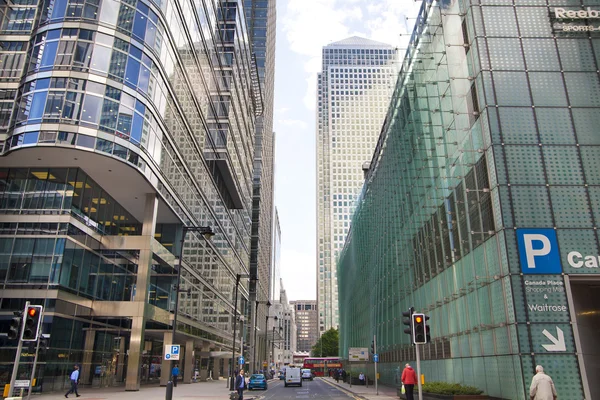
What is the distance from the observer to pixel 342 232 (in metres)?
199

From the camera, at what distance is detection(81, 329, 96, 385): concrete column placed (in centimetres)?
3562

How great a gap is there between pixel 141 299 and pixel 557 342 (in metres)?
27.2

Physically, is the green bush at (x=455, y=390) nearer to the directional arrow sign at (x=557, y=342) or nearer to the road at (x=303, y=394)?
the directional arrow sign at (x=557, y=342)

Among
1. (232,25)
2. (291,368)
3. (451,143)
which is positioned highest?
(232,25)

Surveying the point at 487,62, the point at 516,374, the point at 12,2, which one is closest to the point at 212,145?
the point at 12,2

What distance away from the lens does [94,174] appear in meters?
35.3

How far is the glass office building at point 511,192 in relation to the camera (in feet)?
61.2

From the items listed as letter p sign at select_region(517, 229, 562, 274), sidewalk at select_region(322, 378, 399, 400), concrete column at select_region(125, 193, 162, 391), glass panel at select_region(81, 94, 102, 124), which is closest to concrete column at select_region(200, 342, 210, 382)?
sidewalk at select_region(322, 378, 399, 400)

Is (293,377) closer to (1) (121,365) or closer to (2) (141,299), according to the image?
(1) (121,365)

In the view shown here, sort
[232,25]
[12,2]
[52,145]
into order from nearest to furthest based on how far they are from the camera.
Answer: [52,145], [12,2], [232,25]

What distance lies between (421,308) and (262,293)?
9284 centimetres

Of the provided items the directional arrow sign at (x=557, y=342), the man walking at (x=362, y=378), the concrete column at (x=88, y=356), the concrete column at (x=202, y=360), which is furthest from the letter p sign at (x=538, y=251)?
the concrete column at (x=202, y=360)

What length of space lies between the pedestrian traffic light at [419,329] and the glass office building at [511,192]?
4.24m

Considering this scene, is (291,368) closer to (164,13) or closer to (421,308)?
(421,308)
